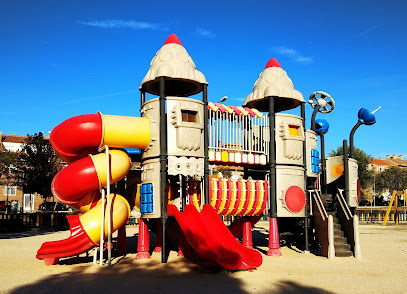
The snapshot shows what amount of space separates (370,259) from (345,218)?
5.46 ft

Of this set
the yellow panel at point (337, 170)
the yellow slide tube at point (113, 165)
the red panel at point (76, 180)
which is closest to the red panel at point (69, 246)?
the red panel at point (76, 180)

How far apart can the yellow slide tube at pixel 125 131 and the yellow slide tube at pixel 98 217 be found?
68.0 inches

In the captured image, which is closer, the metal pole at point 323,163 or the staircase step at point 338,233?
the staircase step at point 338,233

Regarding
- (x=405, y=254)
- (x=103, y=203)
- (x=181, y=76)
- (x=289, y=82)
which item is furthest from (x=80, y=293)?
(x=405, y=254)

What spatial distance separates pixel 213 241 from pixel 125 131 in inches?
176

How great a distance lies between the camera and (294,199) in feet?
50.1

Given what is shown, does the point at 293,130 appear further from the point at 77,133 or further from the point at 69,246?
the point at 69,246

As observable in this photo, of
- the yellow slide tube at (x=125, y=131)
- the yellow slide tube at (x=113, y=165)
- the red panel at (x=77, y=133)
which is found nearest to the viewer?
the yellow slide tube at (x=113, y=165)

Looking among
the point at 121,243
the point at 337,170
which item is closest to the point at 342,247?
the point at 337,170

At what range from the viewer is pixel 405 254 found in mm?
15820

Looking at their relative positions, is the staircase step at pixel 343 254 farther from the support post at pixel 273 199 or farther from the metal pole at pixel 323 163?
the metal pole at pixel 323 163

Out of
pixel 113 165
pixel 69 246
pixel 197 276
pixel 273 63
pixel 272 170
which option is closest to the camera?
pixel 197 276

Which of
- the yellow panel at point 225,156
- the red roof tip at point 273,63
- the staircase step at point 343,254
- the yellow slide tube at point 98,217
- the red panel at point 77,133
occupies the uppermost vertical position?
the red roof tip at point 273,63

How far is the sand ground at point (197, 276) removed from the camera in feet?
30.3
